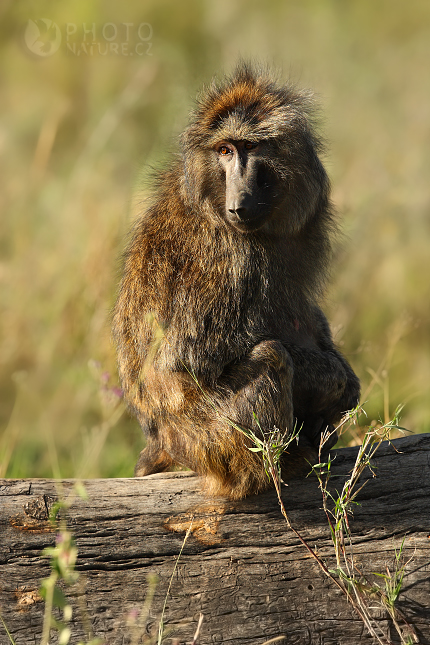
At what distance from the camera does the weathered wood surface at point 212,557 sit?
10.7ft

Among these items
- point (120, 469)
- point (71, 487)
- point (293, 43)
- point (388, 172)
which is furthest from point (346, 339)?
point (293, 43)

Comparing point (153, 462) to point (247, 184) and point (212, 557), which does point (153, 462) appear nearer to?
point (212, 557)

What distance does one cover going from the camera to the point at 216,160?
158 inches

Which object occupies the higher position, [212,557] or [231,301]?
[231,301]

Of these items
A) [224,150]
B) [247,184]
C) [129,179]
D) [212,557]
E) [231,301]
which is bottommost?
[212,557]

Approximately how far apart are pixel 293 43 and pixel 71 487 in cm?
1172

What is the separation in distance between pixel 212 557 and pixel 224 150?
2297 mm

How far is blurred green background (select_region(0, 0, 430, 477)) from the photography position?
6.79 meters

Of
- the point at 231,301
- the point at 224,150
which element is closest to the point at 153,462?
the point at 231,301

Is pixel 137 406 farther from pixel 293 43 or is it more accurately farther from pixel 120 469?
pixel 293 43

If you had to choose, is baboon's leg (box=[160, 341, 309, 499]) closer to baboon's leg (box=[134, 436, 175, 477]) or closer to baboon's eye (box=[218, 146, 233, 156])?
baboon's leg (box=[134, 436, 175, 477])

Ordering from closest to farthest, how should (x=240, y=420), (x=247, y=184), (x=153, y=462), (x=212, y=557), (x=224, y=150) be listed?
Answer: 1. (x=212, y=557)
2. (x=240, y=420)
3. (x=247, y=184)
4. (x=224, y=150)
5. (x=153, y=462)

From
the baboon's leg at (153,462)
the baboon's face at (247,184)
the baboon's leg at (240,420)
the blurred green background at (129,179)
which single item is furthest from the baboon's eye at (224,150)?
the baboon's leg at (153,462)

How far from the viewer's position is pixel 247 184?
3.82m
